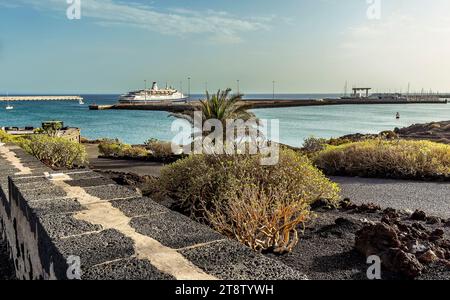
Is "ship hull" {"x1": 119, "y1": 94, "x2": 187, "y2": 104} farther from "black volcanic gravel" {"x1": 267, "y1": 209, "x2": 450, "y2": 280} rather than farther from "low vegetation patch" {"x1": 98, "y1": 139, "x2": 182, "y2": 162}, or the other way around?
"black volcanic gravel" {"x1": 267, "y1": 209, "x2": 450, "y2": 280}

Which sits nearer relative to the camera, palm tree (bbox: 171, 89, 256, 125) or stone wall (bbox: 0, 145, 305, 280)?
stone wall (bbox: 0, 145, 305, 280)

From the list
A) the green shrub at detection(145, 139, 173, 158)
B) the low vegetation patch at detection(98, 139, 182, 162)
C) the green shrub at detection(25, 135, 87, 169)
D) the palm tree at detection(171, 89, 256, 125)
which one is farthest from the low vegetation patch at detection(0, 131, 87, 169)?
the palm tree at detection(171, 89, 256, 125)

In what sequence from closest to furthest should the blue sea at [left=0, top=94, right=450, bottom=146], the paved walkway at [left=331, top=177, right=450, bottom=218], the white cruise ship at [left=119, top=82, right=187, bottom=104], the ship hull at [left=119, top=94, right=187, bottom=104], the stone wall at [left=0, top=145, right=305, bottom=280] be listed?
1. the stone wall at [left=0, top=145, right=305, bottom=280]
2. the paved walkway at [left=331, top=177, right=450, bottom=218]
3. the blue sea at [left=0, top=94, right=450, bottom=146]
4. the ship hull at [left=119, top=94, right=187, bottom=104]
5. the white cruise ship at [left=119, top=82, right=187, bottom=104]

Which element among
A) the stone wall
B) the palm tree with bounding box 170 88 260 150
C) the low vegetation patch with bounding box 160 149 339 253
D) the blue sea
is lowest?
the blue sea

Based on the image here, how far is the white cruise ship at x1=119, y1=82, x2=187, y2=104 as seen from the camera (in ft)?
350

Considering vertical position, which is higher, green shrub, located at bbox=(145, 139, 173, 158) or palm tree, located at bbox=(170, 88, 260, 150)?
palm tree, located at bbox=(170, 88, 260, 150)

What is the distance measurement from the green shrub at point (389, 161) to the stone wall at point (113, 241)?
322 inches

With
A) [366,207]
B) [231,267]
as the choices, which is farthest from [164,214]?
[366,207]

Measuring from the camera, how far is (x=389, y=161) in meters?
11.1

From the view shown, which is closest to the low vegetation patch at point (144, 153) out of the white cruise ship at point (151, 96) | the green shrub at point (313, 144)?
the green shrub at point (313, 144)

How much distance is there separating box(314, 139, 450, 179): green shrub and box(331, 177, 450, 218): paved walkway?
56 cm

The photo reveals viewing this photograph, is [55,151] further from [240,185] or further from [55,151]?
[240,185]
